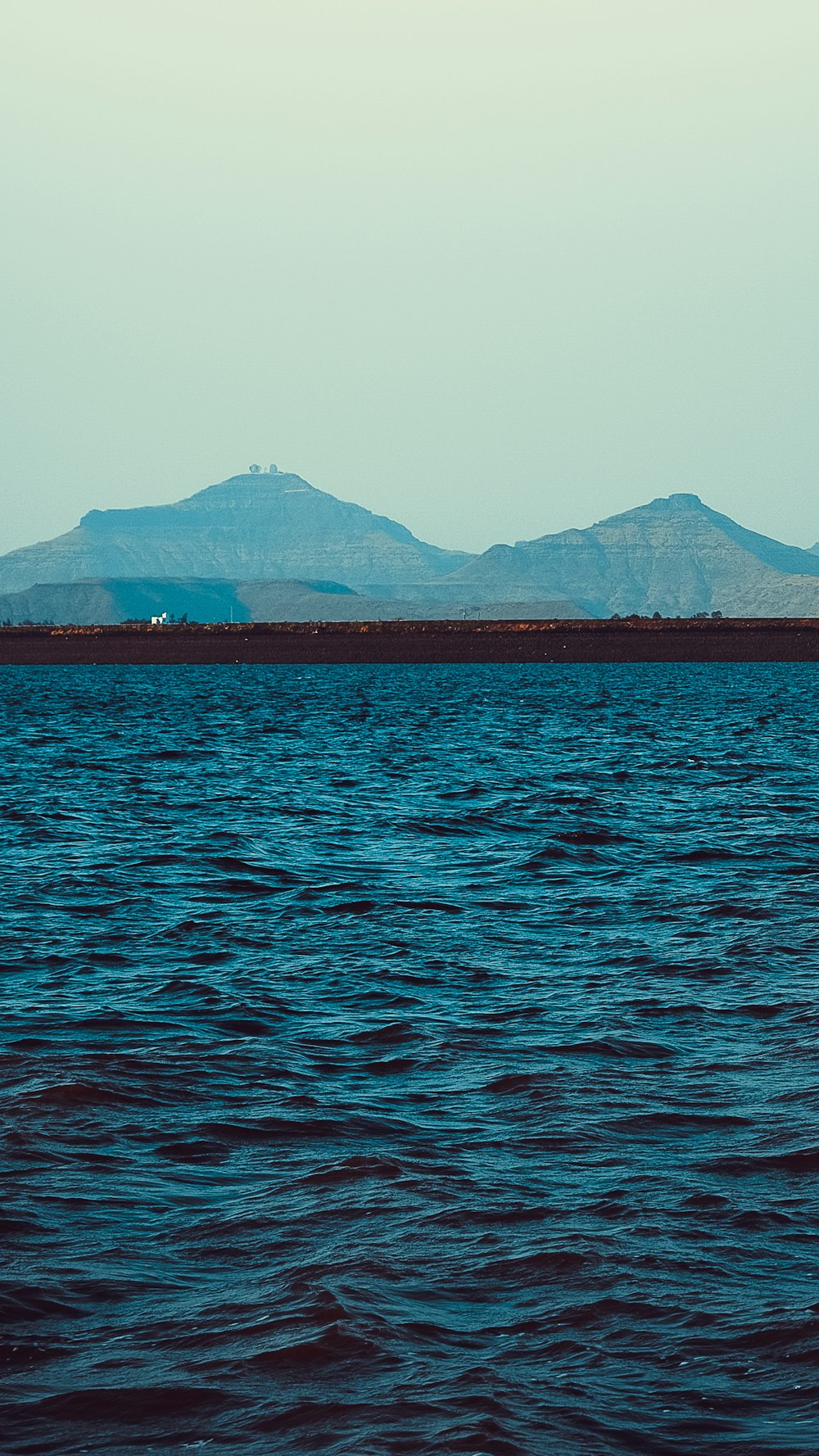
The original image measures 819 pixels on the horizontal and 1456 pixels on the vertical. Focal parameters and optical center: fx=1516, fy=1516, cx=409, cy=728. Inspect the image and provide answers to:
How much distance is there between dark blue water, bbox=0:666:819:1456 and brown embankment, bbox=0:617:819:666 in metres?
120

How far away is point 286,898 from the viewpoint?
17.2 metres

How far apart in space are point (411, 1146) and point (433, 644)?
447ft

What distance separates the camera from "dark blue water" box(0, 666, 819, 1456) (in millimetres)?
5699

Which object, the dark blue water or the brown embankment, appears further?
the brown embankment

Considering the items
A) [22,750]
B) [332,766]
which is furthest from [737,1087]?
[22,750]

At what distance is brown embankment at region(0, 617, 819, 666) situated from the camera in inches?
5497

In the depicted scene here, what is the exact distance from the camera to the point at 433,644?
5684 inches

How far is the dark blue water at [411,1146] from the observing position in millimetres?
5699

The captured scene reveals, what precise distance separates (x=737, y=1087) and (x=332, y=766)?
27330 millimetres

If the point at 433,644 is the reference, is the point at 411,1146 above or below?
below

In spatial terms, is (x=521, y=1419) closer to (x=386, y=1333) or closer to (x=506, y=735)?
(x=386, y=1333)

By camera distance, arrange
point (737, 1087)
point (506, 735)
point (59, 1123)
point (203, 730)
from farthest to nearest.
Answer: point (203, 730) → point (506, 735) → point (737, 1087) → point (59, 1123)

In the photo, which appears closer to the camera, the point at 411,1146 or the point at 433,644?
the point at 411,1146

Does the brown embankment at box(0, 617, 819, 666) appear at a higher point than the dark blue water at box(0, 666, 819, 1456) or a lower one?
higher
